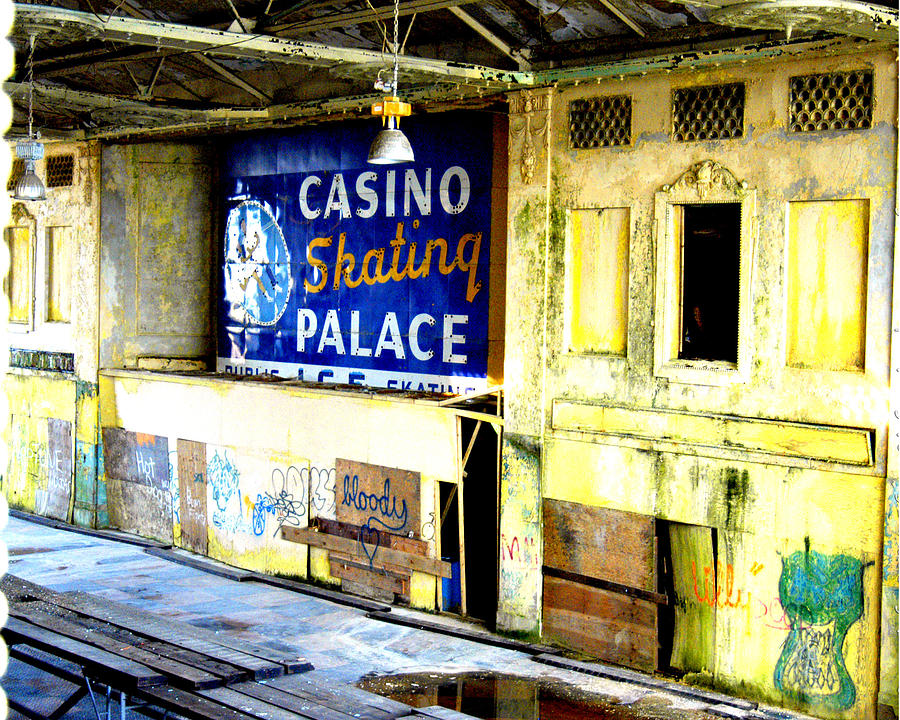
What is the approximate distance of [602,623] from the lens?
1091 cm

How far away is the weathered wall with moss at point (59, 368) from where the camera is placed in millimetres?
16781

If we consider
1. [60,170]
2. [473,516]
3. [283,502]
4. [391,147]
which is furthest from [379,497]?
[60,170]

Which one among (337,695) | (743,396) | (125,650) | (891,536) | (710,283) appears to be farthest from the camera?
(710,283)

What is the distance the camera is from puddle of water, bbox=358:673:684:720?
9570 millimetres

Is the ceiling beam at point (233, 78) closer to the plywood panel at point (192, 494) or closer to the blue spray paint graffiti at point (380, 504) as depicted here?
the plywood panel at point (192, 494)

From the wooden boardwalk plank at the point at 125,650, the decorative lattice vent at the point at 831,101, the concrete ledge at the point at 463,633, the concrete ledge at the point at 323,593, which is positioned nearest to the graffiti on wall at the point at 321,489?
the concrete ledge at the point at 323,593

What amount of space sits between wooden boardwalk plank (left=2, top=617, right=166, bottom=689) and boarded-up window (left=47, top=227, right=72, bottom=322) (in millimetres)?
9728

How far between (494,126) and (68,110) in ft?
21.0

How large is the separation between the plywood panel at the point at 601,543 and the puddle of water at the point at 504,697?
3.87 feet

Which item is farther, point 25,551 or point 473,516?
point 25,551

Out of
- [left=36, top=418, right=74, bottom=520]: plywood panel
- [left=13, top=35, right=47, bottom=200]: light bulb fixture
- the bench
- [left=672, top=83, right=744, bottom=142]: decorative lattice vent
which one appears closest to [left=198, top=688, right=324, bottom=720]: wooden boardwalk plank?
the bench

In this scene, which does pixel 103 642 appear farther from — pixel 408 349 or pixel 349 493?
pixel 408 349

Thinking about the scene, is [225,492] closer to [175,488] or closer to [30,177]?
[175,488]

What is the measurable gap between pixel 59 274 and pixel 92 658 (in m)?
11.2
